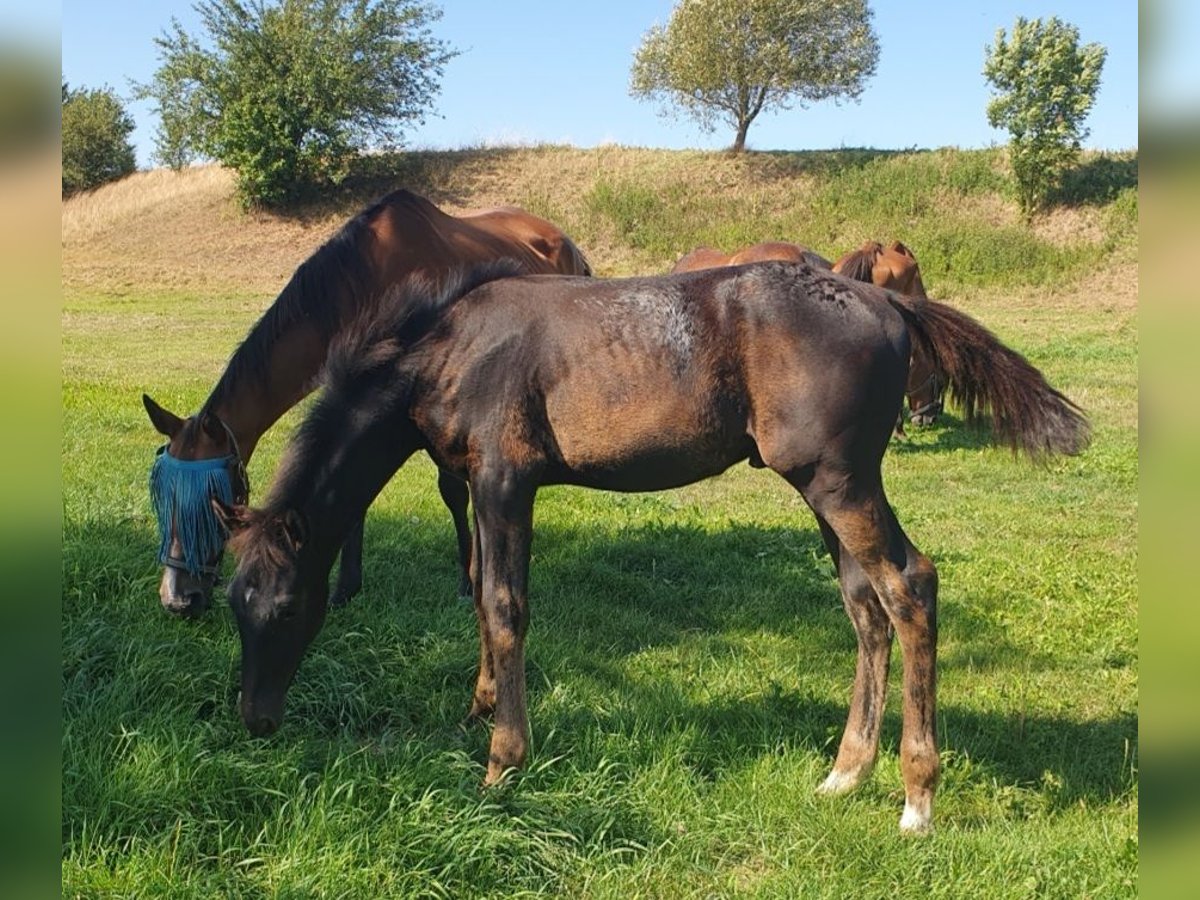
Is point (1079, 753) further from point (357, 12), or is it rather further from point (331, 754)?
point (357, 12)

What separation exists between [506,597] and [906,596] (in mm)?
1563

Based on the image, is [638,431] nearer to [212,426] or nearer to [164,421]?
[212,426]

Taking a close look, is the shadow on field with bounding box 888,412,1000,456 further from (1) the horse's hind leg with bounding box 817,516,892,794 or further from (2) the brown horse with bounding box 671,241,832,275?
(1) the horse's hind leg with bounding box 817,516,892,794

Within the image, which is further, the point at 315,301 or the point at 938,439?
the point at 938,439

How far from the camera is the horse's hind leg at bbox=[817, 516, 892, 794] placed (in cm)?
378

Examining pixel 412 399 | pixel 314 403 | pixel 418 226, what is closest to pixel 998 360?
pixel 412 399

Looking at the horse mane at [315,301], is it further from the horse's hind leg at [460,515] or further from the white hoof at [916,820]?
the white hoof at [916,820]

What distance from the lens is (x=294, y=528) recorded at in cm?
368

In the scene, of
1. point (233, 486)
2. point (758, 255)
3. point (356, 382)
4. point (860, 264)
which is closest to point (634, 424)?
point (356, 382)

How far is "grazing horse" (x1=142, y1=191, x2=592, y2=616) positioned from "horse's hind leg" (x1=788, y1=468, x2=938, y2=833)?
69.4 inches

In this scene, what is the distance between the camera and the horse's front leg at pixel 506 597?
3.67m

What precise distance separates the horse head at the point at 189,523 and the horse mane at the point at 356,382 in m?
0.80

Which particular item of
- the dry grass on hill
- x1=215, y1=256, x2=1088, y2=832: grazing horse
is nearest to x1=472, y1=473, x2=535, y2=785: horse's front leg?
x1=215, y1=256, x2=1088, y2=832: grazing horse
